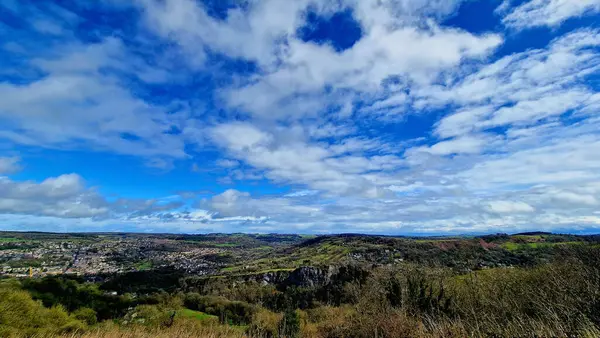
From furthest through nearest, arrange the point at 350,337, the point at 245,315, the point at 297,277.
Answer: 1. the point at 297,277
2. the point at 245,315
3. the point at 350,337

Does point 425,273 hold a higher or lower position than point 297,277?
higher

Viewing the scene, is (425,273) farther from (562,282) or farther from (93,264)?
(93,264)

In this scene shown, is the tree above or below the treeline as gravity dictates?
below

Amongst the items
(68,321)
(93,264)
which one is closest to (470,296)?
(68,321)

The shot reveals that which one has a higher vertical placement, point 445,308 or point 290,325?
point 445,308

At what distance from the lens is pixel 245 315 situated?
153 ft

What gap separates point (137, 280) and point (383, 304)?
79.7 metres

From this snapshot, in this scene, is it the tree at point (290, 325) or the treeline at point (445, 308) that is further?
the tree at point (290, 325)

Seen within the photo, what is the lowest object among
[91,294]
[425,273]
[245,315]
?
[245,315]

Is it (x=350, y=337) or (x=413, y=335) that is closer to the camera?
(x=413, y=335)

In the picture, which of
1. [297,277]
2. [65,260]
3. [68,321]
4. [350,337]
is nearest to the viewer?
[350,337]

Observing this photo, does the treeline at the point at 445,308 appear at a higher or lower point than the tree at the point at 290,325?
higher

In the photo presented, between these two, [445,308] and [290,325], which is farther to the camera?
[290,325]

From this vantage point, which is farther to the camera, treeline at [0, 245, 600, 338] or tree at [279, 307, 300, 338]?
tree at [279, 307, 300, 338]
